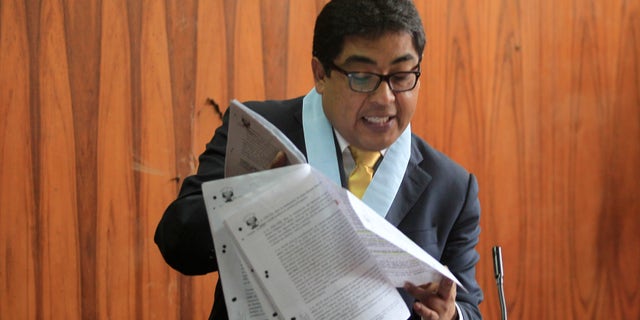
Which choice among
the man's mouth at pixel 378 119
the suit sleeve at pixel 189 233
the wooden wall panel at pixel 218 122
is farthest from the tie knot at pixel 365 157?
the wooden wall panel at pixel 218 122

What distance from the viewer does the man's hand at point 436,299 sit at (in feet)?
4.61

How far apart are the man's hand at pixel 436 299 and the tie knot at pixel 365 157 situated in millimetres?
338

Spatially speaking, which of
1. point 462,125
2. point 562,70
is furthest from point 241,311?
point 562,70

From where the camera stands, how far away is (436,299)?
1421 mm

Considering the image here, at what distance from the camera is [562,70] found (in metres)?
2.86

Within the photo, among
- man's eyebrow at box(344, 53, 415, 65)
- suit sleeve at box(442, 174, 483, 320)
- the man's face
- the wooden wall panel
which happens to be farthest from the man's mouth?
the wooden wall panel

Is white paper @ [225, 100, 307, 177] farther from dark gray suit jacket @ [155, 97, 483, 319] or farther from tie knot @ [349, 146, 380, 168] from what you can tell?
tie knot @ [349, 146, 380, 168]

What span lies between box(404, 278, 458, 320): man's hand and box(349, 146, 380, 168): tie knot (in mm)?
338

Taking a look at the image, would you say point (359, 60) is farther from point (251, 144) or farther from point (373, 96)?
point (251, 144)

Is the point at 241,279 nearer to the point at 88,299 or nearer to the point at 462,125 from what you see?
the point at 88,299

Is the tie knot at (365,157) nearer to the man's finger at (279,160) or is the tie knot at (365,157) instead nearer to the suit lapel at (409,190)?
the suit lapel at (409,190)

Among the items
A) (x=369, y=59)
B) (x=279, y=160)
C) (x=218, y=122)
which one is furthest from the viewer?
(x=218, y=122)

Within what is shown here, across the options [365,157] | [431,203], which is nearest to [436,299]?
[431,203]

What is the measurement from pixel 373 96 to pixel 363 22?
13cm
